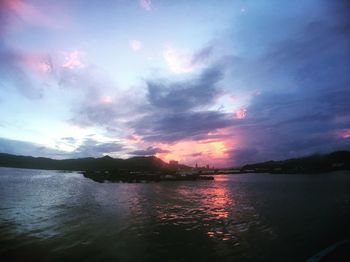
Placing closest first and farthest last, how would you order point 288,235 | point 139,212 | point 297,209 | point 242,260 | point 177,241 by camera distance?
point 242,260 < point 177,241 < point 288,235 < point 139,212 < point 297,209

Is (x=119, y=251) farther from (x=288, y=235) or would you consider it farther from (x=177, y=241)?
(x=288, y=235)

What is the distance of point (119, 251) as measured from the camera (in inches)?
628

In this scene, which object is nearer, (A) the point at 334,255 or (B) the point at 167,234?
(A) the point at 334,255

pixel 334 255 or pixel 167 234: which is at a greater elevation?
pixel 334 255

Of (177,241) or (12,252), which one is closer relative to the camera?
(12,252)

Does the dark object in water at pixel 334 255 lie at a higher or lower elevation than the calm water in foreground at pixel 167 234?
higher

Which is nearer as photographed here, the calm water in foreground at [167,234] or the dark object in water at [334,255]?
the dark object in water at [334,255]

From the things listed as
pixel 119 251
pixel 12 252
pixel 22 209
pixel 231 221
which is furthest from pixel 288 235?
pixel 22 209

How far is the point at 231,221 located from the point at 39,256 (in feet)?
56.0

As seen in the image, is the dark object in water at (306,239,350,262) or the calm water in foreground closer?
the dark object in water at (306,239,350,262)

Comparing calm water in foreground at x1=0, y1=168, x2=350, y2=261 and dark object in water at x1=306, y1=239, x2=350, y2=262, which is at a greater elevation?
dark object in water at x1=306, y1=239, x2=350, y2=262

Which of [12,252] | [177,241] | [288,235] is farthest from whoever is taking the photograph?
[288,235]

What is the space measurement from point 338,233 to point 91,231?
782 inches

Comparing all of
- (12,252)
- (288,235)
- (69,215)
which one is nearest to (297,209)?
(288,235)
